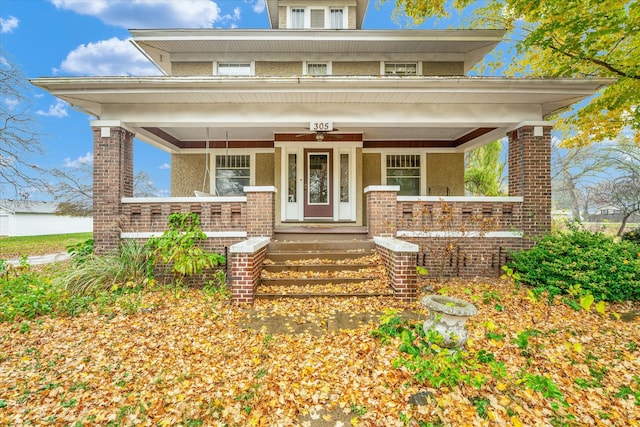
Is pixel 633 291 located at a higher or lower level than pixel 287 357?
higher

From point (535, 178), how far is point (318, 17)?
8.44m

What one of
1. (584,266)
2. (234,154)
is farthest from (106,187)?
(584,266)

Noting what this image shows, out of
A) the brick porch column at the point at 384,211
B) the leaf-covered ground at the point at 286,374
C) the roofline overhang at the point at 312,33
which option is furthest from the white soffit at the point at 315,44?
the leaf-covered ground at the point at 286,374

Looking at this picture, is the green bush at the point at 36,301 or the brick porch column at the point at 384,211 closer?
the green bush at the point at 36,301

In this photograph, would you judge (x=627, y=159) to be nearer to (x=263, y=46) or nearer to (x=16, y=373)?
(x=263, y=46)

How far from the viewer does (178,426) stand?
98.7 inches

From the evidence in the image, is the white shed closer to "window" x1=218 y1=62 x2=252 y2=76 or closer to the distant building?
"window" x1=218 y1=62 x2=252 y2=76

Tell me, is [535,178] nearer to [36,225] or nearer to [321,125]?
[321,125]

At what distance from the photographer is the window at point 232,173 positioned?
10023 mm

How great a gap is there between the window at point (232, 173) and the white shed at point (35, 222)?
16599 mm

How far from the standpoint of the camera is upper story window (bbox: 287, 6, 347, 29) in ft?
33.5

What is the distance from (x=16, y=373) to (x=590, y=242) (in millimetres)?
8975

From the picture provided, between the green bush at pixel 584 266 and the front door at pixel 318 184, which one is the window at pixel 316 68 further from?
the green bush at pixel 584 266

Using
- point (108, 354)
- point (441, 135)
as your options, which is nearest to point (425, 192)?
point (441, 135)
